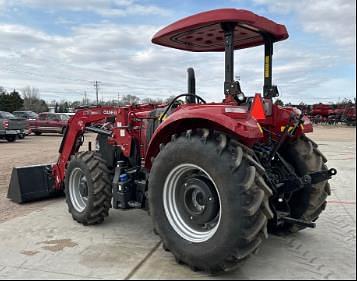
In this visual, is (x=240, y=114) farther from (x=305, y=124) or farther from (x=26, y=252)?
(x=26, y=252)

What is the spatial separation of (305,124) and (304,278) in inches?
81.7

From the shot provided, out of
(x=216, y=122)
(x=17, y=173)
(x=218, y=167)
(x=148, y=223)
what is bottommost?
(x=148, y=223)

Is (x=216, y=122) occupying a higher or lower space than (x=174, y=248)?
higher

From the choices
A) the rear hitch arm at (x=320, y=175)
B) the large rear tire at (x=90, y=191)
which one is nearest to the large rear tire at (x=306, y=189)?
the rear hitch arm at (x=320, y=175)

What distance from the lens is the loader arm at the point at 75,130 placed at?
6555 mm

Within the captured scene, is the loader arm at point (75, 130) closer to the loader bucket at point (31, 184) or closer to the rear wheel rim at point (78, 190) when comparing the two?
the loader bucket at point (31, 184)

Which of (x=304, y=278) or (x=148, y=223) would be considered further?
(x=148, y=223)

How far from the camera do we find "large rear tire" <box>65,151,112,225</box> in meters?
5.62

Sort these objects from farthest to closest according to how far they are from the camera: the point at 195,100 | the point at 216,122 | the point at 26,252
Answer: the point at 195,100 → the point at 26,252 → the point at 216,122

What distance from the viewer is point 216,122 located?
3.88 meters

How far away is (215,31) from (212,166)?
1792 millimetres

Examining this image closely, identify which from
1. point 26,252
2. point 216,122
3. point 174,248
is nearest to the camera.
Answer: point 216,122

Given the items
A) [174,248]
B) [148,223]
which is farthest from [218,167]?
[148,223]

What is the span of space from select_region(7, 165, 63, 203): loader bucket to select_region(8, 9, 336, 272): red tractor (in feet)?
4.73
